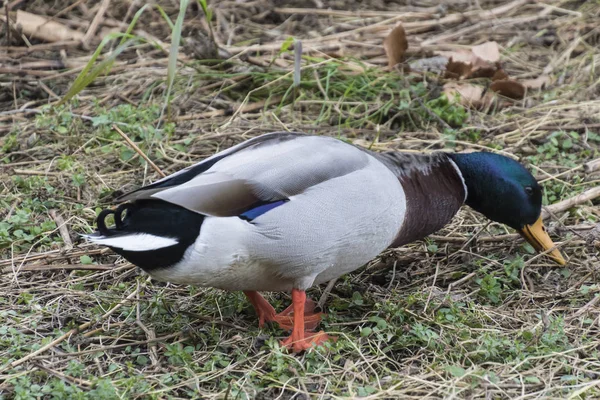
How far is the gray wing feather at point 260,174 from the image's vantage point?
3115mm

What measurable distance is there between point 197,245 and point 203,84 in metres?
2.66

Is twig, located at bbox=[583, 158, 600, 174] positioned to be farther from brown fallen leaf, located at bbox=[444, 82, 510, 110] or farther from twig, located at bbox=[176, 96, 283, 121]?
twig, located at bbox=[176, 96, 283, 121]

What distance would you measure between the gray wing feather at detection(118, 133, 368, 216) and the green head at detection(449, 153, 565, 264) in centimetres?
65

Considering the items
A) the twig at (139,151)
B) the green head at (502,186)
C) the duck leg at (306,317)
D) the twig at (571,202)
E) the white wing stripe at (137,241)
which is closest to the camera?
the white wing stripe at (137,241)

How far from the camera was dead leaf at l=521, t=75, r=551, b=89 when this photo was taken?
5742mm

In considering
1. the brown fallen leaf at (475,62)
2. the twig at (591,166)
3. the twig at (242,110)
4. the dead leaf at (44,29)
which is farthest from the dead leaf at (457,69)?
the dead leaf at (44,29)

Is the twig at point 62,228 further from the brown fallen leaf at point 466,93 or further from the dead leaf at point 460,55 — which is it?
the dead leaf at point 460,55

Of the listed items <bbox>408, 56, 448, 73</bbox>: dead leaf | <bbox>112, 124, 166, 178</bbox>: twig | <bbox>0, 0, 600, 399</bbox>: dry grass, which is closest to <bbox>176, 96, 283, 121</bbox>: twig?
<bbox>0, 0, 600, 399</bbox>: dry grass

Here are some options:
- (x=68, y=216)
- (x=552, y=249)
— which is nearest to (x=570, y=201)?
(x=552, y=249)

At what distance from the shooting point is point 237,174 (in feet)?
10.5

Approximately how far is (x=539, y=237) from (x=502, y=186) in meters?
0.33

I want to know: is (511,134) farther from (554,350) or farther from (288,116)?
(554,350)

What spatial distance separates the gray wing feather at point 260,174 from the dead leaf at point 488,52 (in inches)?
100

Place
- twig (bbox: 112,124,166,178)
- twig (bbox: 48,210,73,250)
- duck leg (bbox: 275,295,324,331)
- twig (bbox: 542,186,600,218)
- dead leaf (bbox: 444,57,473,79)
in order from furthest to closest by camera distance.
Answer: dead leaf (bbox: 444,57,473,79), twig (bbox: 112,124,166,178), twig (bbox: 542,186,600,218), twig (bbox: 48,210,73,250), duck leg (bbox: 275,295,324,331)
